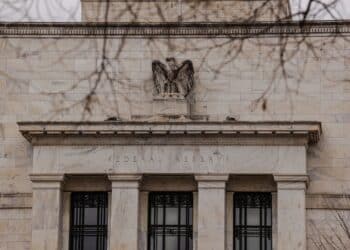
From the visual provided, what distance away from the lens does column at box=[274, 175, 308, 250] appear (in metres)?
31.3

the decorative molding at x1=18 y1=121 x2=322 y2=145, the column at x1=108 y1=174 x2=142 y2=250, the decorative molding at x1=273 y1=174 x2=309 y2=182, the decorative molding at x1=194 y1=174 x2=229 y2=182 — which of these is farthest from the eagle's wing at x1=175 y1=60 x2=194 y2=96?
the decorative molding at x1=273 y1=174 x2=309 y2=182

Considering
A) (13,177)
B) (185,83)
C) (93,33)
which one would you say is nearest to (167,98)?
(185,83)

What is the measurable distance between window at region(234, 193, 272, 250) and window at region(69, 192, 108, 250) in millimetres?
4006

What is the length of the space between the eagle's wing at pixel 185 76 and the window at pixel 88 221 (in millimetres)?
4065

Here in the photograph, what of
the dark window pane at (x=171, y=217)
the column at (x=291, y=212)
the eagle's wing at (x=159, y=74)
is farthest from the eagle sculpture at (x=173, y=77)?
the column at (x=291, y=212)

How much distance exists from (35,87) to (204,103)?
533 centimetres

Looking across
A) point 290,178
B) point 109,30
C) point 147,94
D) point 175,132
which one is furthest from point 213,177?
point 109,30

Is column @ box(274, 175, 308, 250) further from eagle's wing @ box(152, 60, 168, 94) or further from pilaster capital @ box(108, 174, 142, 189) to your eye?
eagle's wing @ box(152, 60, 168, 94)

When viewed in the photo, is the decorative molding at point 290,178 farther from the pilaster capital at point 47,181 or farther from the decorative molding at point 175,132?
the pilaster capital at point 47,181

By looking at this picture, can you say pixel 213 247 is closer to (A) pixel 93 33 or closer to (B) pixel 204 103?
(B) pixel 204 103

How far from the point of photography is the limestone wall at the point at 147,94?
3294 centimetres

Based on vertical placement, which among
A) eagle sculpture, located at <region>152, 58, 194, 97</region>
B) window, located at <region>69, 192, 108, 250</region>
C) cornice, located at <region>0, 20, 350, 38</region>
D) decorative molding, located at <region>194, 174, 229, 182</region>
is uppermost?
cornice, located at <region>0, 20, 350, 38</region>

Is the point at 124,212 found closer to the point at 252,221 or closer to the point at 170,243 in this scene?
the point at 170,243

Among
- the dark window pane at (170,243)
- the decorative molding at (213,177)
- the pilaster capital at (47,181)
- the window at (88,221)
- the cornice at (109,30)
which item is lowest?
the dark window pane at (170,243)
